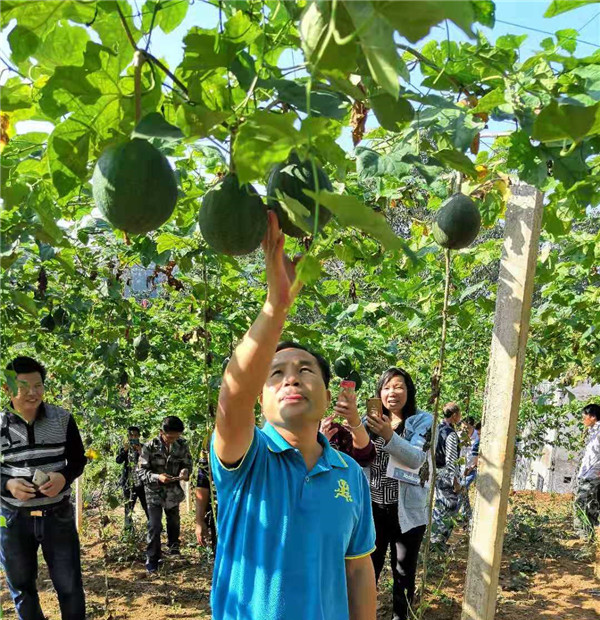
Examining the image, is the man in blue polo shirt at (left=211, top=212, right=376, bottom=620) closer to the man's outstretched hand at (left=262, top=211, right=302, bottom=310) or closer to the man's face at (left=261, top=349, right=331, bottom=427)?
the man's face at (left=261, top=349, right=331, bottom=427)

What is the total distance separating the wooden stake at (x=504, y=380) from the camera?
240 centimetres

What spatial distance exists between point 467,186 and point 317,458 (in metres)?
1.22

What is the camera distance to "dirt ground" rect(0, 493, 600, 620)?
4816 mm

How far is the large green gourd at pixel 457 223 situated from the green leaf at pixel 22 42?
49.3 inches

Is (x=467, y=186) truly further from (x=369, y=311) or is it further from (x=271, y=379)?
(x=369, y=311)

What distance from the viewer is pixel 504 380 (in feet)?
8.02

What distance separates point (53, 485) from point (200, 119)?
8.91ft

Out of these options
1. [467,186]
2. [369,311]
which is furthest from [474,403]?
[467,186]

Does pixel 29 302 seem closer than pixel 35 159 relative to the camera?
No

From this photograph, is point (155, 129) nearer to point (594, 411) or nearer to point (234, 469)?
point (234, 469)

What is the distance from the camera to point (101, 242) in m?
Result: 4.35

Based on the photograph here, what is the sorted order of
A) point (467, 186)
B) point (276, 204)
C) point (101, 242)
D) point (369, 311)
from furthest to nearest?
point (101, 242) → point (369, 311) → point (467, 186) → point (276, 204)

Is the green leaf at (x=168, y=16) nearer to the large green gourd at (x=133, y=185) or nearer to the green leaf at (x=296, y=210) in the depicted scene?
the large green gourd at (x=133, y=185)

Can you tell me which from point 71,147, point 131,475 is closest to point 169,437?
point 131,475
